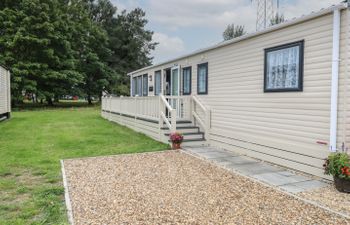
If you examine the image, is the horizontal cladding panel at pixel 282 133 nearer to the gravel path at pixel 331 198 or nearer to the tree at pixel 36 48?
the gravel path at pixel 331 198

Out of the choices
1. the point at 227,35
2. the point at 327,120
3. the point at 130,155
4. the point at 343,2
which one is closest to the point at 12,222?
the point at 130,155

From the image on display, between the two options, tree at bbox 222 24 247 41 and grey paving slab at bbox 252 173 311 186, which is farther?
tree at bbox 222 24 247 41

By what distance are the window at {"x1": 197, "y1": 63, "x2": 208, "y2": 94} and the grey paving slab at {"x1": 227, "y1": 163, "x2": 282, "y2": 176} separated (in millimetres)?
3225

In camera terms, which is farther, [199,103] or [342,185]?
[199,103]

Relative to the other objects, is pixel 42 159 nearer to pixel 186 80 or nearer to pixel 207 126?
pixel 207 126

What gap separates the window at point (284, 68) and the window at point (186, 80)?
3703mm

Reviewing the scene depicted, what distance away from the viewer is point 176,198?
13.7ft

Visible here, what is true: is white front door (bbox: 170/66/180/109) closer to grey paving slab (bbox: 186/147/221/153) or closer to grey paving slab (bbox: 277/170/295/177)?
grey paving slab (bbox: 186/147/221/153)

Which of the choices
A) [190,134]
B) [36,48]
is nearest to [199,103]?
[190,134]

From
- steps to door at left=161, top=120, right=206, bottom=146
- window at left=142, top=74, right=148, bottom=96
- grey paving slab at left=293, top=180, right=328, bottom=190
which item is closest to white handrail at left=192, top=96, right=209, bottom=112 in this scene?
steps to door at left=161, top=120, right=206, bottom=146

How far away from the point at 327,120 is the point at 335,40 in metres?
1.33

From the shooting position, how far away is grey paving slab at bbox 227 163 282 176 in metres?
5.51

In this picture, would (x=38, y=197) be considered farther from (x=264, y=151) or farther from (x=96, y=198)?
(x=264, y=151)

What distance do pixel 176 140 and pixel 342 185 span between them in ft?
13.7
